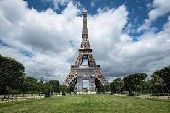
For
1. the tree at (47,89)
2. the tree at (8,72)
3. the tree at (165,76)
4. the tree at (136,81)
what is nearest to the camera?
the tree at (8,72)

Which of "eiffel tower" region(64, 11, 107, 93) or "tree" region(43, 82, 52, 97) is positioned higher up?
"eiffel tower" region(64, 11, 107, 93)

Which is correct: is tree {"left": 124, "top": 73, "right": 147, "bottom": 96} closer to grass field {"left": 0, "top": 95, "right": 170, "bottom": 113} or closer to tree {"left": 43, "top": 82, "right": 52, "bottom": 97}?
tree {"left": 43, "top": 82, "right": 52, "bottom": 97}

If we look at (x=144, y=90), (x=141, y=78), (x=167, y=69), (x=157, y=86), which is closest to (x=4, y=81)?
(x=157, y=86)

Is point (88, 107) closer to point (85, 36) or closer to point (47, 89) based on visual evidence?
point (47, 89)

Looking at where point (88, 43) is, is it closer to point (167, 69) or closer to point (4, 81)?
point (167, 69)

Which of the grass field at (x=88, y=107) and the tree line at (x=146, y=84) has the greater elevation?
the tree line at (x=146, y=84)

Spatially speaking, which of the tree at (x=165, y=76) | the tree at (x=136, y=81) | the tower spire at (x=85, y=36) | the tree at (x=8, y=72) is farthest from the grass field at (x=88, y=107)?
the tower spire at (x=85, y=36)

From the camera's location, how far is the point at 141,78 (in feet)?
378

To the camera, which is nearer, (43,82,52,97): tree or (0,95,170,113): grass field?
(0,95,170,113): grass field

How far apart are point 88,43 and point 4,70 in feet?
212

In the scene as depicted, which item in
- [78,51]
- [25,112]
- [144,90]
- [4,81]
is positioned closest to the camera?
[25,112]

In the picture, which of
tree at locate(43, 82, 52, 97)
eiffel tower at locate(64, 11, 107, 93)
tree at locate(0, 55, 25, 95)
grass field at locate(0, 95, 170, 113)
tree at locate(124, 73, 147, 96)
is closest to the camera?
grass field at locate(0, 95, 170, 113)

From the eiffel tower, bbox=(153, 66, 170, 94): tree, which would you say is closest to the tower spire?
the eiffel tower

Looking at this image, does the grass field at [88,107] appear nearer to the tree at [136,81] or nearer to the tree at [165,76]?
the tree at [165,76]
